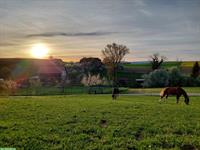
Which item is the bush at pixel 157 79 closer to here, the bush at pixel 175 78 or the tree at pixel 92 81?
the bush at pixel 175 78

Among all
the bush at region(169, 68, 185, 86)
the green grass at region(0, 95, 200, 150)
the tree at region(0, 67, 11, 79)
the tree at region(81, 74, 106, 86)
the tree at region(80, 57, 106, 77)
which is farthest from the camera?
the tree at region(80, 57, 106, 77)

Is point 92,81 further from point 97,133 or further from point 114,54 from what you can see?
point 97,133

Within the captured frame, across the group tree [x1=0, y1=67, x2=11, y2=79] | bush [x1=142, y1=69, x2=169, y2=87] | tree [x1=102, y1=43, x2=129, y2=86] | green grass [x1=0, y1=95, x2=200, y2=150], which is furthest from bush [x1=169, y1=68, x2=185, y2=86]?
green grass [x1=0, y1=95, x2=200, y2=150]

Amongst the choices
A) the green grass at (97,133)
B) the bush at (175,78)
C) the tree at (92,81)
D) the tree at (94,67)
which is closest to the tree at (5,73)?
the tree at (92,81)

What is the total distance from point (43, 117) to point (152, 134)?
6132 millimetres

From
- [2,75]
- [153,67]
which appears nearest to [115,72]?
[153,67]

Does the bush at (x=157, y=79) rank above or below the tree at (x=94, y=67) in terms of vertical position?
below

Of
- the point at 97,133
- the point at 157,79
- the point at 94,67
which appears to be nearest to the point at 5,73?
the point at 94,67

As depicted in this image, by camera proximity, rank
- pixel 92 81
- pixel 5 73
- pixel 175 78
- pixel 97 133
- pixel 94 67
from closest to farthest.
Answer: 1. pixel 97 133
2. pixel 5 73
3. pixel 175 78
4. pixel 92 81
5. pixel 94 67

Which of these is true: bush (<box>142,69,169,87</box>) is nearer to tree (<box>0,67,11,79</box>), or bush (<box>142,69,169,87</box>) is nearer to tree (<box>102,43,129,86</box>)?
tree (<box>102,43,129,86</box>)

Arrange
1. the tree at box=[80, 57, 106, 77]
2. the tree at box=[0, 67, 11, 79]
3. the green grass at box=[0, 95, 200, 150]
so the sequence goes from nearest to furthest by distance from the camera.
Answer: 1. the green grass at box=[0, 95, 200, 150]
2. the tree at box=[0, 67, 11, 79]
3. the tree at box=[80, 57, 106, 77]

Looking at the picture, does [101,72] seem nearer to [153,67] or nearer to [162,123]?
[153,67]

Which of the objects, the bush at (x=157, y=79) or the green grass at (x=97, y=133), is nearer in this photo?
the green grass at (x=97, y=133)

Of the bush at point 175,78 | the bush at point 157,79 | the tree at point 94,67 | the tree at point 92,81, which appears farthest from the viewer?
the tree at point 94,67
